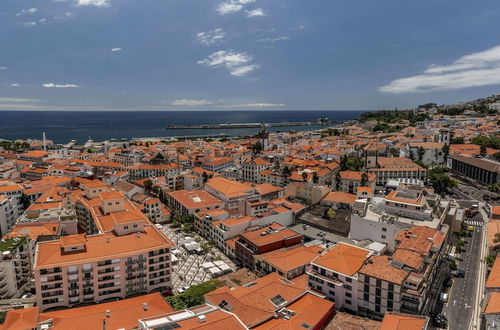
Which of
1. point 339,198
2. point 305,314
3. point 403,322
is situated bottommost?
point 305,314

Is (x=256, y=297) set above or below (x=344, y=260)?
below

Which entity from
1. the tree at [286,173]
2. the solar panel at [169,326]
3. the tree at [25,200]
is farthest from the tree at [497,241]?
the tree at [25,200]

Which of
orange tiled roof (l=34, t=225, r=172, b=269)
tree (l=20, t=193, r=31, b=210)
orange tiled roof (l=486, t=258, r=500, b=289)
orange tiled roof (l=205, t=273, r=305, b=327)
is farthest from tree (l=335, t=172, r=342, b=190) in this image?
tree (l=20, t=193, r=31, b=210)

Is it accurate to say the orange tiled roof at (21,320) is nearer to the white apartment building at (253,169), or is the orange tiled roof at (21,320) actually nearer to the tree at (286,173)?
the tree at (286,173)

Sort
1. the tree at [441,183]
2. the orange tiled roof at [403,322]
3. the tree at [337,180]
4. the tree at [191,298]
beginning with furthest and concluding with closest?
the tree at [337,180], the tree at [441,183], the tree at [191,298], the orange tiled roof at [403,322]

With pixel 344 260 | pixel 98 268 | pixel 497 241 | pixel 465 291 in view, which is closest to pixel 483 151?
pixel 497 241

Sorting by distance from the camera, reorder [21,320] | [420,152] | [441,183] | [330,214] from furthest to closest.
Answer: [420,152], [441,183], [330,214], [21,320]

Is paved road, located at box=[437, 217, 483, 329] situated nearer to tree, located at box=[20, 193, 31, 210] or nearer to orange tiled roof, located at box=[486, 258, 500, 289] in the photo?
orange tiled roof, located at box=[486, 258, 500, 289]

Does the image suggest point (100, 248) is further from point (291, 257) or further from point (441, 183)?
point (441, 183)

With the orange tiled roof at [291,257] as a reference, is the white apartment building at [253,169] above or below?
above

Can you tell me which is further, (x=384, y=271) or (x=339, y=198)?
(x=339, y=198)
